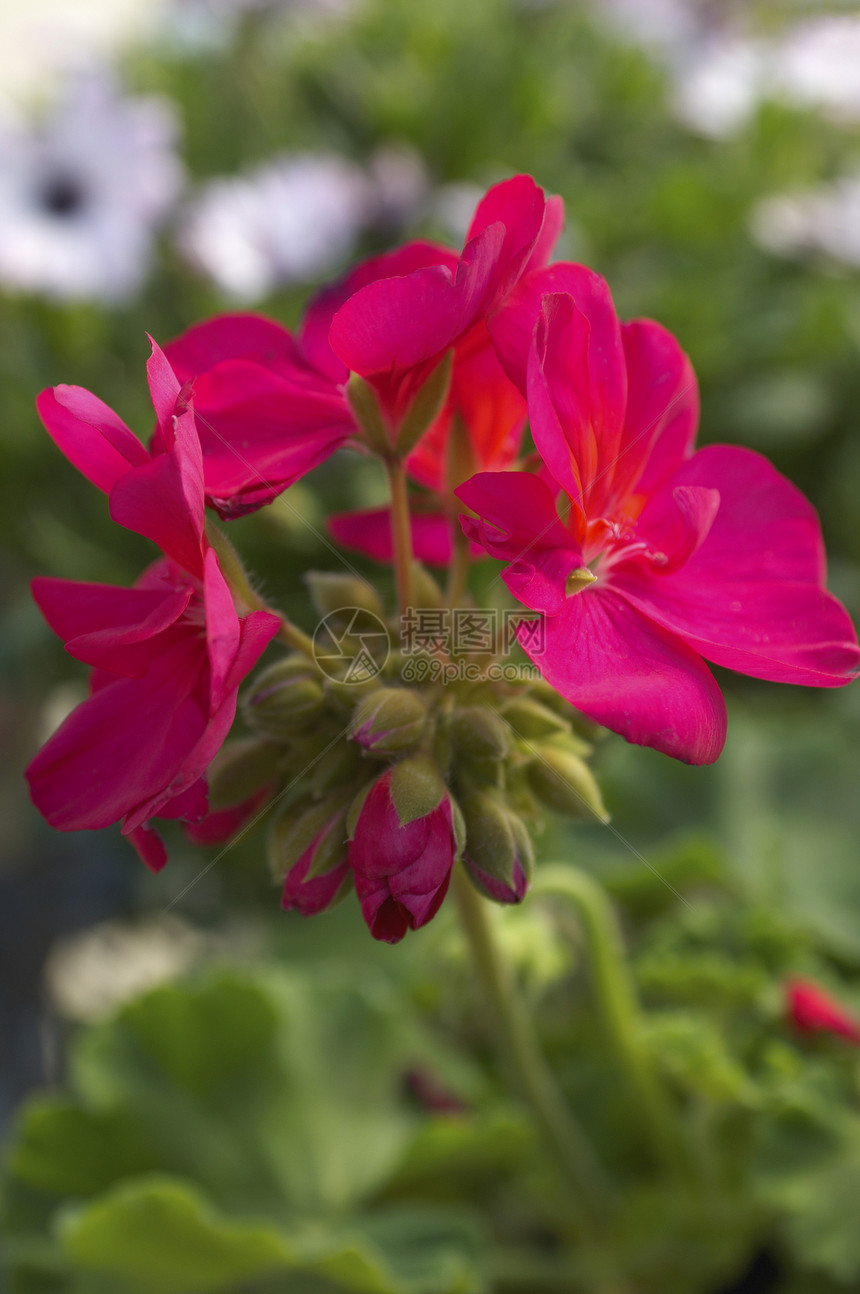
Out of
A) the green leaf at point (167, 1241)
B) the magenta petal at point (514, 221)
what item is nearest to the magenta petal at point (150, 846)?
the magenta petal at point (514, 221)

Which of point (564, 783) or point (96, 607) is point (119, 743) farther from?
point (564, 783)

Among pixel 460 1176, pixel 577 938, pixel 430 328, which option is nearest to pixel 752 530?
pixel 430 328

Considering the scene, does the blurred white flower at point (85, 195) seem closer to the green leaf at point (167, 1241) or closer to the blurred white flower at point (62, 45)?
the blurred white flower at point (62, 45)

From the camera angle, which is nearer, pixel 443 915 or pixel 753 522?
pixel 753 522

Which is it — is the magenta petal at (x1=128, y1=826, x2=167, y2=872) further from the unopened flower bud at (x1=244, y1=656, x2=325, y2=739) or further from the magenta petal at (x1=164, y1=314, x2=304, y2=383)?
the magenta petal at (x1=164, y1=314, x2=304, y2=383)

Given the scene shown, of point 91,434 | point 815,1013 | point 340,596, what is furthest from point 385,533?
point 815,1013

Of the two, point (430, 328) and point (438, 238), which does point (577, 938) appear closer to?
point (430, 328)
